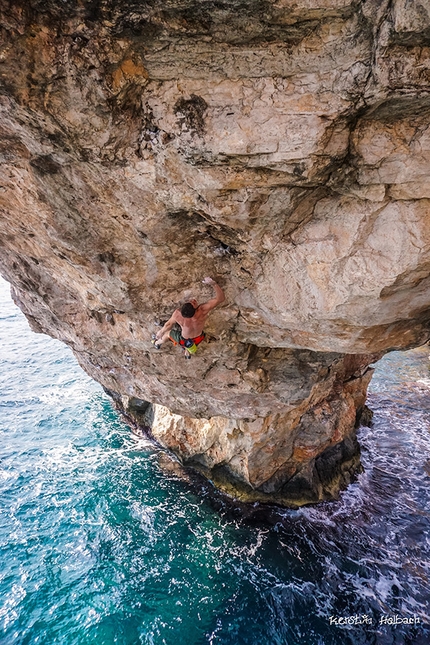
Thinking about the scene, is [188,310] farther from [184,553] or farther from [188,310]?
[184,553]

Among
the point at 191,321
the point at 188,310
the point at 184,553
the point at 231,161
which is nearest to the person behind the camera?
the point at 231,161

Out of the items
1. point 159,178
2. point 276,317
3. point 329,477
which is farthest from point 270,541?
point 159,178

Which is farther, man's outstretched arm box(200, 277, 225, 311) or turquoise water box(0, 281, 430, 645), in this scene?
turquoise water box(0, 281, 430, 645)

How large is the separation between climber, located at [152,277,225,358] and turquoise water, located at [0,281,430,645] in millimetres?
6991

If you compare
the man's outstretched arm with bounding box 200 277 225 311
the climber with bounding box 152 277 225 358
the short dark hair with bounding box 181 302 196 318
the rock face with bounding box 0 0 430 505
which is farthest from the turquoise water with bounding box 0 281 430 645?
the man's outstretched arm with bounding box 200 277 225 311

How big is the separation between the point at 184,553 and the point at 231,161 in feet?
36.1

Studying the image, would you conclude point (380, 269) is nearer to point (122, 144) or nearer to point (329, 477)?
point (122, 144)

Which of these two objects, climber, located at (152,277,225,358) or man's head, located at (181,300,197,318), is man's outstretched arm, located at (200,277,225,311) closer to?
climber, located at (152,277,225,358)

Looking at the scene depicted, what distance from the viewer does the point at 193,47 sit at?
4.33 meters

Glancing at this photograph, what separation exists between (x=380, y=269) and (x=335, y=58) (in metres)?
2.64

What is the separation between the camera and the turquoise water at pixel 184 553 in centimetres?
946

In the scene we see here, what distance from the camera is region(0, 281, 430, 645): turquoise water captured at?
31.0 feet

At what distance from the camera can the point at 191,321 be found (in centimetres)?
752

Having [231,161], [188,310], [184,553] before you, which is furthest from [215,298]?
[184,553]
